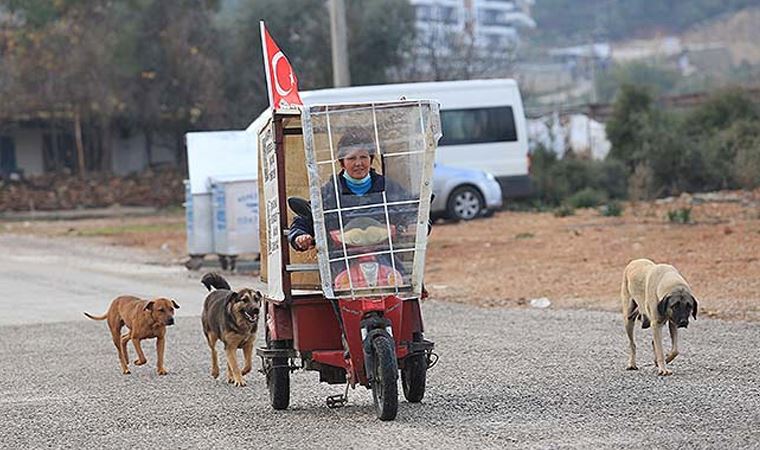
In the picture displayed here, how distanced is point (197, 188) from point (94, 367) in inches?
398

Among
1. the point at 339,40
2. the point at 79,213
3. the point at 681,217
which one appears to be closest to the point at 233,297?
the point at 681,217

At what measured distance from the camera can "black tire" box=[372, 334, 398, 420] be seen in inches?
344

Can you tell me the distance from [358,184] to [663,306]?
9.26 ft

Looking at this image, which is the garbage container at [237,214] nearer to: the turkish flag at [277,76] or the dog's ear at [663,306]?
the turkish flag at [277,76]

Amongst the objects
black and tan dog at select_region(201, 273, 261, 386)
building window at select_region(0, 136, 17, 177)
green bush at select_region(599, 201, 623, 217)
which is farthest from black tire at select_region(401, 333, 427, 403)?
building window at select_region(0, 136, 17, 177)

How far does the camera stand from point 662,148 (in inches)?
1384

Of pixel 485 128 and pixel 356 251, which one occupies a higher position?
pixel 485 128

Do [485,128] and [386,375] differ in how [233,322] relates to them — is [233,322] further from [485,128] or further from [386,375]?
[485,128]

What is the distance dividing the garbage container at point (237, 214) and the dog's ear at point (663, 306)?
11747 mm

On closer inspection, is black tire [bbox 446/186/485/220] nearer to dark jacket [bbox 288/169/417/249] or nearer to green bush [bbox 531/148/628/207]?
green bush [bbox 531/148/628/207]

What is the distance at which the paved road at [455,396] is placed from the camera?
27.9 ft

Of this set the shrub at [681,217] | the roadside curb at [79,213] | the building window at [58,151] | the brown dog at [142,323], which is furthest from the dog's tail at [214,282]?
the building window at [58,151]

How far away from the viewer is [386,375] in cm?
873

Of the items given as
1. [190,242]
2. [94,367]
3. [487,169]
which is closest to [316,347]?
[94,367]
